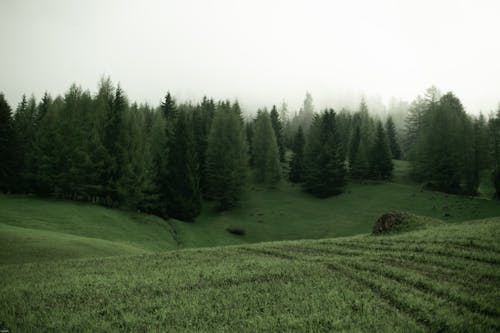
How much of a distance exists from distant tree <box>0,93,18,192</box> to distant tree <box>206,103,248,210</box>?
108ft

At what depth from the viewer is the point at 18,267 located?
1684 cm

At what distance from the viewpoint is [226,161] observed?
61.9m

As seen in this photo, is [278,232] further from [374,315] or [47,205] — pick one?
[374,315]

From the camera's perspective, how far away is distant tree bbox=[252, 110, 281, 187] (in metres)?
74.8

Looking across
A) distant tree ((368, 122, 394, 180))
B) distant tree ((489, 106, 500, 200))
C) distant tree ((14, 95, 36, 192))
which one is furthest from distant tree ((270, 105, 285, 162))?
distant tree ((14, 95, 36, 192))

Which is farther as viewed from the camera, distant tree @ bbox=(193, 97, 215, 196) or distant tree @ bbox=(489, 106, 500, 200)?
distant tree @ bbox=(193, 97, 215, 196)

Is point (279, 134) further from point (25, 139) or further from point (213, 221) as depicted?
point (25, 139)

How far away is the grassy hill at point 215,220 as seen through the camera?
2417cm

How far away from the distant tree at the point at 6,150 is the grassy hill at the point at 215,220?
13329 millimetres

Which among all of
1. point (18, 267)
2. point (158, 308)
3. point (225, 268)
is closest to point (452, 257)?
point (225, 268)

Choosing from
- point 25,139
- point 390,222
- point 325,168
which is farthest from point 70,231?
point 325,168

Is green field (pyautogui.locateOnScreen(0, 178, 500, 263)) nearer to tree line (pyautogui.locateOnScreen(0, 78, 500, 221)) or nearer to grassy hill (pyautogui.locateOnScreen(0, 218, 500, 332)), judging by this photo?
tree line (pyautogui.locateOnScreen(0, 78, 500, 221))

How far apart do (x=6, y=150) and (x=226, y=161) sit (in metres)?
36.4

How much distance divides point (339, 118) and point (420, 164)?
4253cm
